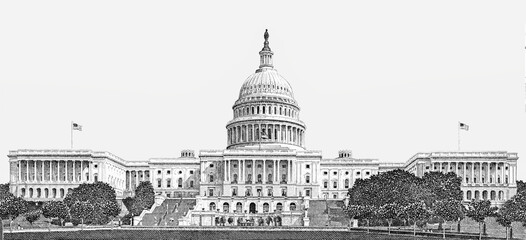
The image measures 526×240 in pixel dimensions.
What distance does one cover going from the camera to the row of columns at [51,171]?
148250 millimetres

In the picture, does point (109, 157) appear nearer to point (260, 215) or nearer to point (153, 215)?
point (153, 215)

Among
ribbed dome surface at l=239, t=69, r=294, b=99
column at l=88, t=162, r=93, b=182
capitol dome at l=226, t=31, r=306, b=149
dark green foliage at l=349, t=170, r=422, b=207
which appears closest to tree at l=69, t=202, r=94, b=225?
dark green foliage at l=349, t=170, r=422, b=207

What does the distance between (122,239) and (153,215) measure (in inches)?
1900

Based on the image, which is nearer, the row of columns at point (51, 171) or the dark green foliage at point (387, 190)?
the dark green foliage at point (387, 190)

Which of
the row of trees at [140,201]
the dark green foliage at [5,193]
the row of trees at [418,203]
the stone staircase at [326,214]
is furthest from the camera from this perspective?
the row of trees at [140,201]

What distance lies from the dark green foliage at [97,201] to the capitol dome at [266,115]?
55.7m

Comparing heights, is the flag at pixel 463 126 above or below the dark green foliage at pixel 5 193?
above

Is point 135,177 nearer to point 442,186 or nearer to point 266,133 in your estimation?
point 266,133

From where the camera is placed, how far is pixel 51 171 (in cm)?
14850

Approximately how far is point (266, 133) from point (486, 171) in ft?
162

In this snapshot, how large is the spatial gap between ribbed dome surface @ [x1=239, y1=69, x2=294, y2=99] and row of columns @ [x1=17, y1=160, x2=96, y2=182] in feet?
145

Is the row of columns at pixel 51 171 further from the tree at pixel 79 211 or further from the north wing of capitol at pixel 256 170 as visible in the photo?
the tree at pixel 79 211

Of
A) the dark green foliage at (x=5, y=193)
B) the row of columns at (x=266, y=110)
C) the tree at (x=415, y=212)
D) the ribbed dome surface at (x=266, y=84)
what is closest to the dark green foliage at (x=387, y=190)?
the tree at (x=415, y=212)

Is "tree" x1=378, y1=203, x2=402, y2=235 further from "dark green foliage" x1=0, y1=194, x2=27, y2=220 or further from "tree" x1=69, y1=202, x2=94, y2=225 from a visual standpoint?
"dark green foliage" x1=0, y1=194, x2=27, y2=220
